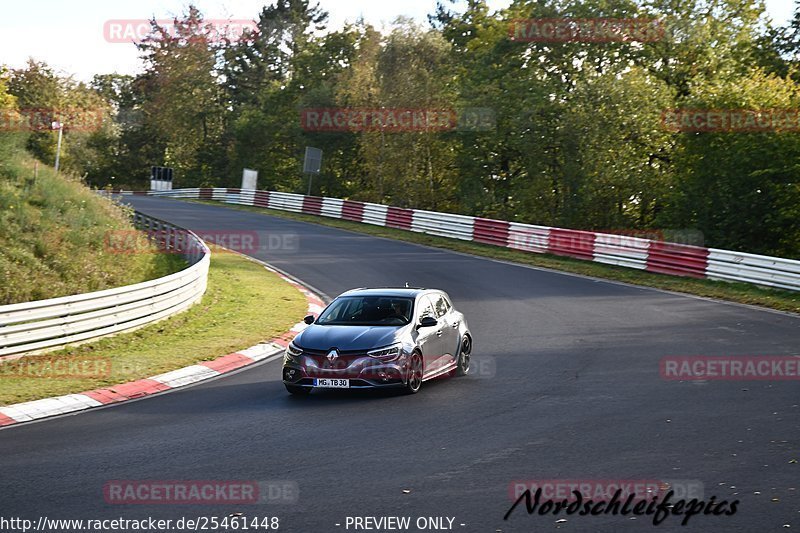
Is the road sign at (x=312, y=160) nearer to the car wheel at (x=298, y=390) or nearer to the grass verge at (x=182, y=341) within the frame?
the grass verge at (x=182, y=341)

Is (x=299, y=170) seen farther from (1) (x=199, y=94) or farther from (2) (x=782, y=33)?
(2) (x=782, y=33)

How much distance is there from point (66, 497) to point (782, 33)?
47344 millimetres

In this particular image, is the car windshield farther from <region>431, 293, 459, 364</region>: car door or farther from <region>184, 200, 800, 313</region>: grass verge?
<region>184, 200, 800, 313</region>: grass verge

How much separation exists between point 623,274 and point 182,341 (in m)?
14.0

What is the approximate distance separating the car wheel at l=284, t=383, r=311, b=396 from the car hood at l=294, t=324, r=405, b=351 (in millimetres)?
565

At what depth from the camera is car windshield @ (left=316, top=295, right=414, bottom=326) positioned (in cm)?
1329

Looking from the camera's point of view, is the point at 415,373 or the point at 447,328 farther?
the point at 447,328

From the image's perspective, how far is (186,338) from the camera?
57.2 ft

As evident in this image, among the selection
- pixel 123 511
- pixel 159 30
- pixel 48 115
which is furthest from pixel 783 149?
pixel 159 30

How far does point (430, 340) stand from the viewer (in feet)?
43.5

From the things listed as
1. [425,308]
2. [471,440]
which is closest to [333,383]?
[425,308]

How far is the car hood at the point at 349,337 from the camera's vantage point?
40.8 ft

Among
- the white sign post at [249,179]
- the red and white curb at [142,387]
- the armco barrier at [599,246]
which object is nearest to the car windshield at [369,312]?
the red and white curb at [142,387]

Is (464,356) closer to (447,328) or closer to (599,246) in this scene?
(447,328)
